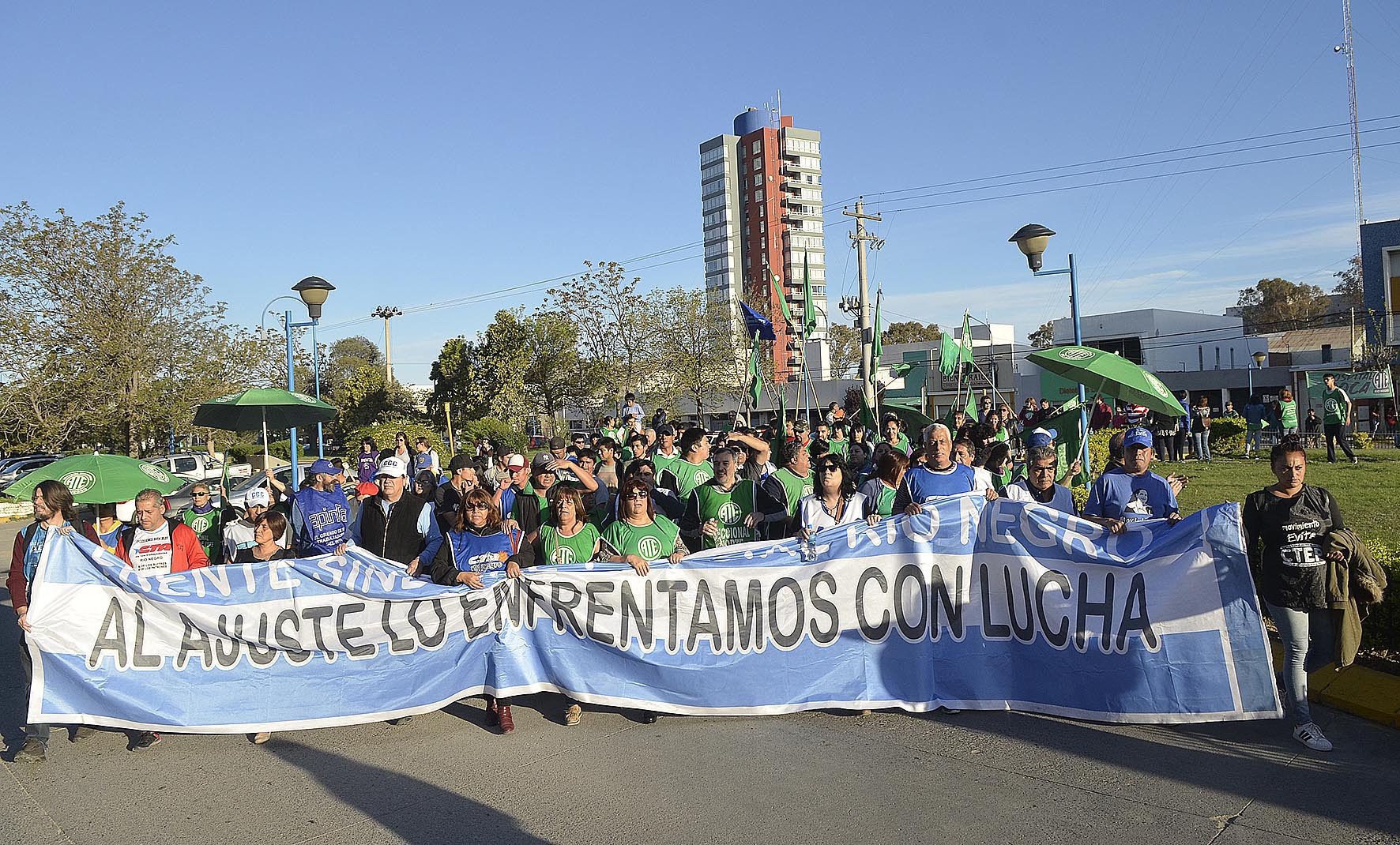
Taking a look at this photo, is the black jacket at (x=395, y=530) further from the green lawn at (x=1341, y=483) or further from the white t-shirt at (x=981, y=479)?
the green lawn at (x=1341, y=483)

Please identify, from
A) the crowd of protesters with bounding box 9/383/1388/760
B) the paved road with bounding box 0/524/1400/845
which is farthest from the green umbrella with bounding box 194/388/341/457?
the paved road with bounding box 0/524/1400/845

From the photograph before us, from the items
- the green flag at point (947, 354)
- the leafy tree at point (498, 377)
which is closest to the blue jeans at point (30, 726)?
the green flag at point (947, 354)

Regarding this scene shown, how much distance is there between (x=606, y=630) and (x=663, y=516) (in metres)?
0.87

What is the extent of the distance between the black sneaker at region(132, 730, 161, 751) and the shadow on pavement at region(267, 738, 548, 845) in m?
0.79

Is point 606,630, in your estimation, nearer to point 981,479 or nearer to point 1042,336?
point 981,479

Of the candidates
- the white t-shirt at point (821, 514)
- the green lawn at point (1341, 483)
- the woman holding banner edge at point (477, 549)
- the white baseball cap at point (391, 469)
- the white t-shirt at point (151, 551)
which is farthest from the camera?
the green lawn at point (1341, 483)

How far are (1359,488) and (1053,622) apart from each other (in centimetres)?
1099

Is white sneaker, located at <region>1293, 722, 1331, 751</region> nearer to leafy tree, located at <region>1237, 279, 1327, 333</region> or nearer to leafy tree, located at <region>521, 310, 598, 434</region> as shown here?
leafy tree, located at <region>521, 310, 598, 434</region>

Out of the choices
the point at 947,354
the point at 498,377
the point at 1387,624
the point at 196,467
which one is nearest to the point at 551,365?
the point at 498,377

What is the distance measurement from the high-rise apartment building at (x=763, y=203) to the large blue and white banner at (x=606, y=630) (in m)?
102

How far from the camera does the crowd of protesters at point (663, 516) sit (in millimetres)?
5309

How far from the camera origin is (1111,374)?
24.3 feet

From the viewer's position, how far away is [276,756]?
18.9ft

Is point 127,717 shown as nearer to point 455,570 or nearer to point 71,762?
point 71,762
